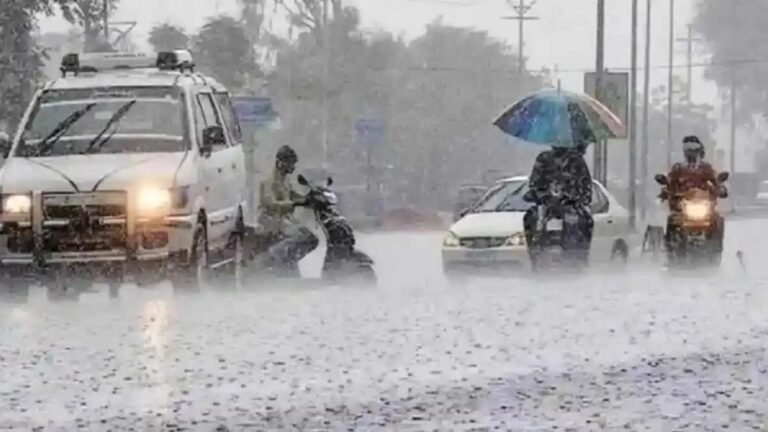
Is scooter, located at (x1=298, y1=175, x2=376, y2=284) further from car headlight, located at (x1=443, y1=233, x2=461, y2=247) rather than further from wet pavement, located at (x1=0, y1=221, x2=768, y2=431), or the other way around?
car headlight, located at (x1=443, y1=233, x2=461, y2=247)

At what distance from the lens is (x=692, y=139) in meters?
21.2

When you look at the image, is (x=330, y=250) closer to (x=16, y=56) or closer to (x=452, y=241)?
(x=452, y=241)

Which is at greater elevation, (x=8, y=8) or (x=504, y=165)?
(x=8, y=8)

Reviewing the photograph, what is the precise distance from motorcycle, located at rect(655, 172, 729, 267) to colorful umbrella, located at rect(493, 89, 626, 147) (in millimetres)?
1548

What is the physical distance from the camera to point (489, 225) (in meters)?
21.5

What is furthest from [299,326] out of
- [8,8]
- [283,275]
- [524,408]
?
[8,8]

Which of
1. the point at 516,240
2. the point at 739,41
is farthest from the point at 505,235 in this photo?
the point at 739,41

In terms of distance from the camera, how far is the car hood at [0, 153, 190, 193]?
54.4 feet

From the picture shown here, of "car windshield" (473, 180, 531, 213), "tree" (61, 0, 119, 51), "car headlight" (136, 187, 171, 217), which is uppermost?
"tree" (61, 0, 119, 51)

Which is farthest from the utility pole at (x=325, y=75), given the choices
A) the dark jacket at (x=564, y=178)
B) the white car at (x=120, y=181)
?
the white car at (x=120, y=181)

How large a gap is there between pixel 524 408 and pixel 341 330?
420 cm

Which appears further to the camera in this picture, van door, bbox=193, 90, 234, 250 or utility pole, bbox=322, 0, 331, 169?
utility pole, bbox=322, 0, 331, 169

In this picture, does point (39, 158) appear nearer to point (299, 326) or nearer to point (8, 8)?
point (299, 326)

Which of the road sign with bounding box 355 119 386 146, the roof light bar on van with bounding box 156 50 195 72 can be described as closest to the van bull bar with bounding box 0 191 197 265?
the roof light bar on van with bounding box 156 50 195 72
